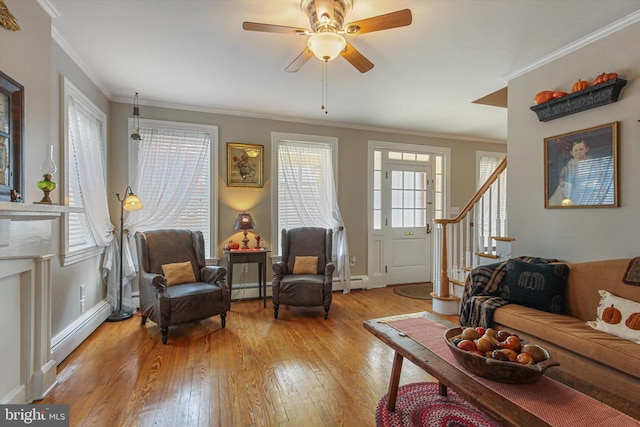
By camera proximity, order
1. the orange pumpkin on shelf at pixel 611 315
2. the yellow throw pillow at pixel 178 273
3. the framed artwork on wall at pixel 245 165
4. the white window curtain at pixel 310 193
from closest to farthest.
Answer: the orange pumpkin on shelf at pixel 611 315 < the yellow throw pillow at pixel 178 273 < the framed artwork on wall at pixel 245 165 < the white window curtain at pixel 310 193

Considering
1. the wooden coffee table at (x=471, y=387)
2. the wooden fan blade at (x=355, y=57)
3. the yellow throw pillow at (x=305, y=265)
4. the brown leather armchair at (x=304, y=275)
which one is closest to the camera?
the wooden coffee table at (x=471, y=387)

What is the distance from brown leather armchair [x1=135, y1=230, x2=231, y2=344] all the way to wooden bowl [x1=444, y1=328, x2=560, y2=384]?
2410mm

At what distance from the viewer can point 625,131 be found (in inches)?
86.3

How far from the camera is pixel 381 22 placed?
172cm

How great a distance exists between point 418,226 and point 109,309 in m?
4.48

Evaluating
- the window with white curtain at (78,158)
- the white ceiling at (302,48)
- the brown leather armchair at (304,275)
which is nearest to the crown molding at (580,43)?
the white ceiling at (302,48)

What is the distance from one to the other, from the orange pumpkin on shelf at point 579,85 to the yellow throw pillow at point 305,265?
9.90ft

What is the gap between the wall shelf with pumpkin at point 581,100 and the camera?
219cm

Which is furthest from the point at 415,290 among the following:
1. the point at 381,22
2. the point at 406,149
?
the point at 381,22

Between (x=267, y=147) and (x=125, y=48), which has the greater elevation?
(x=125, y=48)

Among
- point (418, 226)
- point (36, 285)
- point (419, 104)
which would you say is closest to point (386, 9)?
point (419, 104)

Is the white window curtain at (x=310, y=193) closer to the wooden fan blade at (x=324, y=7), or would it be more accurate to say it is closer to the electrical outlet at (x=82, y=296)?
the electrical outlet at (x=82, y=296)

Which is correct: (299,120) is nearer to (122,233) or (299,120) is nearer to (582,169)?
(122,233)

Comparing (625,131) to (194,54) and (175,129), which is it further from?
(175,129)
